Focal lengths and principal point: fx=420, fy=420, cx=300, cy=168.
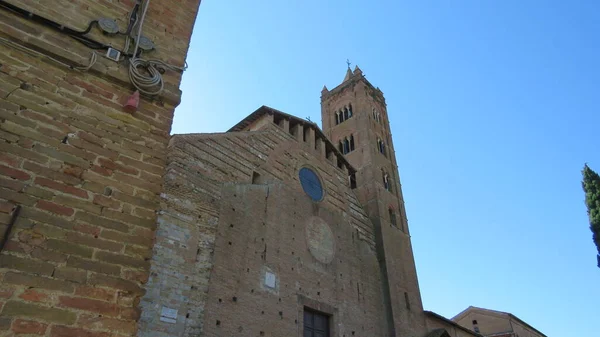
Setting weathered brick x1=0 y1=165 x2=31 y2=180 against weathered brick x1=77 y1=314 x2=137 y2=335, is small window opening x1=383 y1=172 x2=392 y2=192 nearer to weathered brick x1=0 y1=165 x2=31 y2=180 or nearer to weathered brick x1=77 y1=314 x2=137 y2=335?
weathered brick x1=77 y1=314 x2=137 y2=335

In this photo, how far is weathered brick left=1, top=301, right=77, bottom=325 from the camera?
220 centimetres

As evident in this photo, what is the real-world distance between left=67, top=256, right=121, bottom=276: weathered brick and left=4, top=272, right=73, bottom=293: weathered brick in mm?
120

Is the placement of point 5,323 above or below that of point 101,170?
below

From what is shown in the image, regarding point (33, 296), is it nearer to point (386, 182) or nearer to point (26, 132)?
point (26, 132)

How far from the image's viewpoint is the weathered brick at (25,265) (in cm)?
229

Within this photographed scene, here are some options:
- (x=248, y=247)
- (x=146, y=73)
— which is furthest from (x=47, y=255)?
(x=248, y=247)

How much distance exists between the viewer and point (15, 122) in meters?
2.75

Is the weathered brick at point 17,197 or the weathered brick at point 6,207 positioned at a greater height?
the weathered brick at point 17,197

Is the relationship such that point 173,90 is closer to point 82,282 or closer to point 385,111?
point 82,282

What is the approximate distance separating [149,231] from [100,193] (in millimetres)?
410

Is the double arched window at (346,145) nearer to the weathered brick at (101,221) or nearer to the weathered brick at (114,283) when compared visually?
the weathered brick at (101,221)

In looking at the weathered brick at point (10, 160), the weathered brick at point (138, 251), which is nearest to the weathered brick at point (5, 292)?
the weathered brick at point (138, 251)

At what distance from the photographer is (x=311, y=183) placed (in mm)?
15727

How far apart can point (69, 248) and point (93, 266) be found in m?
0.18
